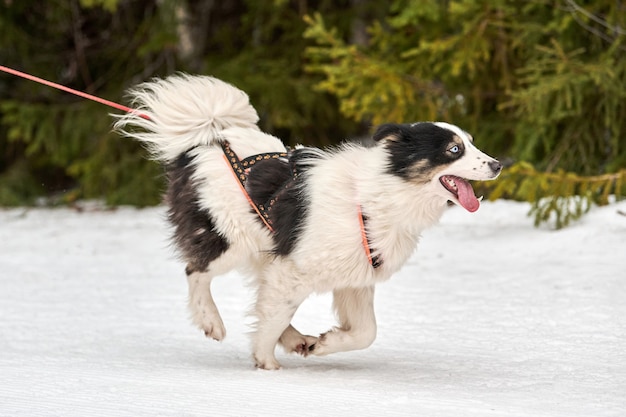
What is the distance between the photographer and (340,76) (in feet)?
32.5

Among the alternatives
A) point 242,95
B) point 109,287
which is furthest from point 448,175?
point 109,287

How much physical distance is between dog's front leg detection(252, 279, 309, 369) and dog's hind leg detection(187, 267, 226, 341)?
0.40 metres

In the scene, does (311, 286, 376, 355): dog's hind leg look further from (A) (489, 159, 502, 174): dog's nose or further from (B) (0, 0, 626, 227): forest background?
(B) (0, 0, 626, 227): forest background

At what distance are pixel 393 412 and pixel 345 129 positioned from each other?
33.8ft

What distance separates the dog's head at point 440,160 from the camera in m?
4.41

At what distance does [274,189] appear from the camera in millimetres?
4941

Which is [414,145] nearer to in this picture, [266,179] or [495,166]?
[495,166]

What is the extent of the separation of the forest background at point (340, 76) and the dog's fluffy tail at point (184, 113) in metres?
3.71

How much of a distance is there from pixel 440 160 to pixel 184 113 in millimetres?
1703

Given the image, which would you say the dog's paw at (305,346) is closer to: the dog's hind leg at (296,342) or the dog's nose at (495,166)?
the dog's hind leg at (296,342)

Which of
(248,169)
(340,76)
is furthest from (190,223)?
(340,76)

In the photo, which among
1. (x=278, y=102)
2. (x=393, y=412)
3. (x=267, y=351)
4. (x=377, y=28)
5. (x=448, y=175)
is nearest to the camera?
(x=393, y=412)

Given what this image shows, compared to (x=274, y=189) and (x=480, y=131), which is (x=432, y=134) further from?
(x=480, y=131)

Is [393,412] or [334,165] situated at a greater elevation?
[334,165]
